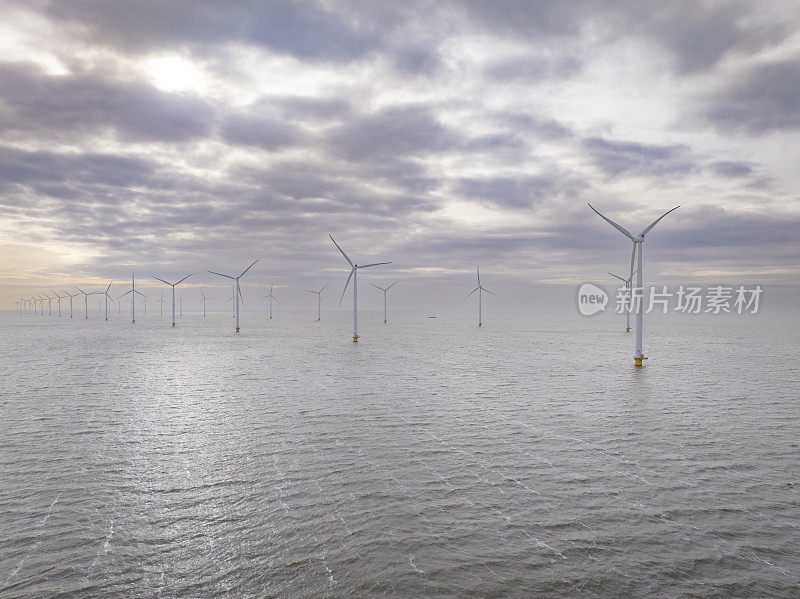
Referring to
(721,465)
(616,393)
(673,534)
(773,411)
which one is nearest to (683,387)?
(616,393)

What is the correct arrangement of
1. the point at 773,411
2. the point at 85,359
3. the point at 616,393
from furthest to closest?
1. the point at 85,359
2. the point at 616,393
3. the point at 773,411

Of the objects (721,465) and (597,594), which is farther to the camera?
(721,465)

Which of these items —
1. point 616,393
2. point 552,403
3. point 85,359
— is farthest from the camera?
point 85,359

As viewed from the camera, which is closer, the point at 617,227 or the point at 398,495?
the point at 398,495

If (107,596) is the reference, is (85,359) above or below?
below

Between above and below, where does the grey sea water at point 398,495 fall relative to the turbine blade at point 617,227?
below

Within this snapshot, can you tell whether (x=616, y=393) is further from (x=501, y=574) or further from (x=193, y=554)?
(x=193, y=554)

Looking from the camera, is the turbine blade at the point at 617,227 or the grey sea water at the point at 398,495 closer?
the grey sea water at the point at 398,495
